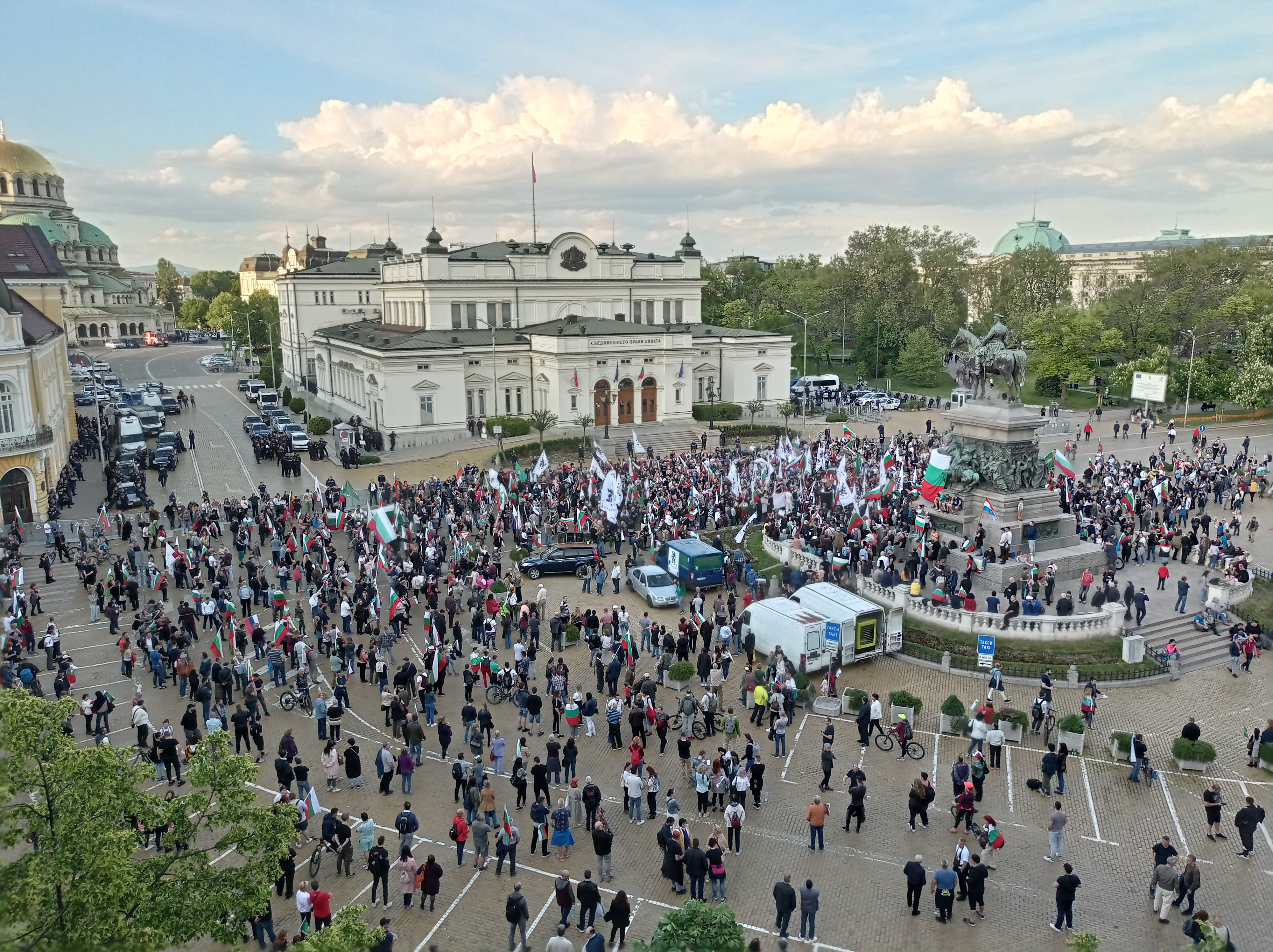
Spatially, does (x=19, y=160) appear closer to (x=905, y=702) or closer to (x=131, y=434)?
(x=131, y=434)

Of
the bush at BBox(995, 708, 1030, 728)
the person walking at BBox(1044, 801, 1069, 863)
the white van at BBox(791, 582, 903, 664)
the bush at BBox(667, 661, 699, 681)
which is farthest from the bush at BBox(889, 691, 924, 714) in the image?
the bush at BBox(667, 661, 699, 681)

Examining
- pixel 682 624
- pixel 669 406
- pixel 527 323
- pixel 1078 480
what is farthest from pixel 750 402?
pixel 682 624

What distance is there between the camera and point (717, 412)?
2584 inches

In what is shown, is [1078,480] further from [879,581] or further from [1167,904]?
[1167,904]

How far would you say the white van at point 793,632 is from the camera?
22859 mm

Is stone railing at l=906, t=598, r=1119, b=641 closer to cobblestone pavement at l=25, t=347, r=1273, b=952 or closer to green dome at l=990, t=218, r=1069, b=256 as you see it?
cobblestone pavement at l=25, t=347, r=1273, b=952

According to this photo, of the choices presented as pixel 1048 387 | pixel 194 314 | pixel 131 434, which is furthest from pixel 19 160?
pixel 1048 387

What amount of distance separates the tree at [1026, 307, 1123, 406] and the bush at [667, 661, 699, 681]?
57664mm

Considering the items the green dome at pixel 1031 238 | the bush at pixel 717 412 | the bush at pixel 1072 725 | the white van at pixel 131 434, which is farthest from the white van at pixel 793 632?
the green dome at pixel 1031 238

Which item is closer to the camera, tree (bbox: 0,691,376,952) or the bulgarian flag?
tree (bbox: 0,691,376,952)

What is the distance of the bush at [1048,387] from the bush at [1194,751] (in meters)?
63.0

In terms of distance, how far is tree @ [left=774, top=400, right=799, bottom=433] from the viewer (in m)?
59.8

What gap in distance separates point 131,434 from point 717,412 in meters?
36.8

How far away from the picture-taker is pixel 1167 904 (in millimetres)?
14055
